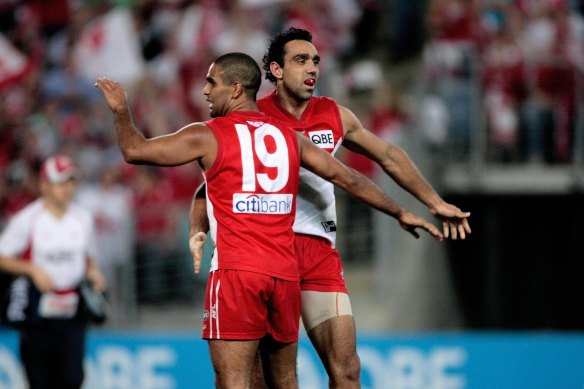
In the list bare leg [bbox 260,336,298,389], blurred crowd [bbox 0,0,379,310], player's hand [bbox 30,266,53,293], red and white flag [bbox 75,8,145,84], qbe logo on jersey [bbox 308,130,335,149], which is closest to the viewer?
bare leg [bbox 260,336,298,389]

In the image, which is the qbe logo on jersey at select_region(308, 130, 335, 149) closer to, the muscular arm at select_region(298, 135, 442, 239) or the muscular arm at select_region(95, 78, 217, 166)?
the muscular arm at select_region(298, 135, 442, 239)

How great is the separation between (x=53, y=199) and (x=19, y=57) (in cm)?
645

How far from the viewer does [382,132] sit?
13750 millimetres

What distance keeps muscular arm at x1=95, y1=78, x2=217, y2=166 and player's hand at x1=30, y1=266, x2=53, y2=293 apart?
3.15 meters

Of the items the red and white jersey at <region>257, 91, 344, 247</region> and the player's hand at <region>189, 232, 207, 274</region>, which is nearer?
the player's hand at <region>189, 232, 207, 274</region>

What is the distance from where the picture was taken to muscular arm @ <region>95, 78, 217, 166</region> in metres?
6.14

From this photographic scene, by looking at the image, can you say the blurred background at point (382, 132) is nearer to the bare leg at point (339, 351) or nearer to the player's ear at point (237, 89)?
the bare leg at point (339, 351)

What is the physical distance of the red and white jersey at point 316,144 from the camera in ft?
23.3

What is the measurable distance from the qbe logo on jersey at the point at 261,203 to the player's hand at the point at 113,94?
763mm

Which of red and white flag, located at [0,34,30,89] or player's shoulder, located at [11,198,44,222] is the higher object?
red and white flag, located at [0,34,30,89]

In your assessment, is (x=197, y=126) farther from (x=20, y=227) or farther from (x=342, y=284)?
(x=20, y=227)

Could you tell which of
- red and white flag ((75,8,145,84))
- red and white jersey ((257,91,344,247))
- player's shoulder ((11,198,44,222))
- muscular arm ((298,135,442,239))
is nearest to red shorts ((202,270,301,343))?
muscular arm ((298,135,442,239))

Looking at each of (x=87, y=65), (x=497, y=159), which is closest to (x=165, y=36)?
(x=87, y=65)

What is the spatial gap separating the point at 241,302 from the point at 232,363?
33cm
